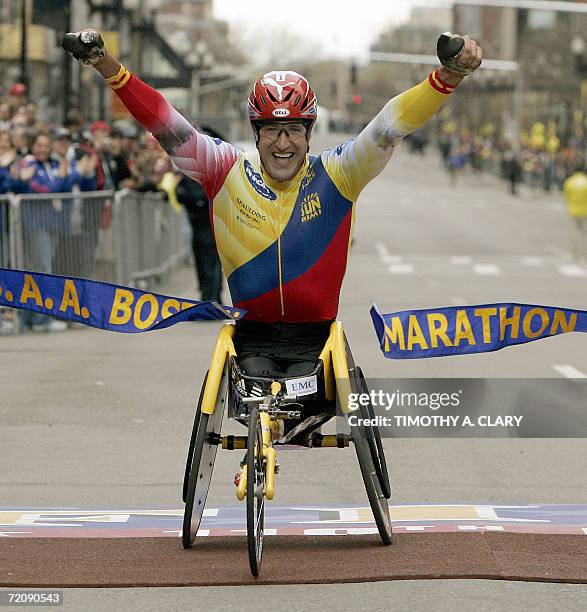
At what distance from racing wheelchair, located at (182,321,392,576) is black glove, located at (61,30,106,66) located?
123 centimetres

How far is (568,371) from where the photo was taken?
13.7 meters

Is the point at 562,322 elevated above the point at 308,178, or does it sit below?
below

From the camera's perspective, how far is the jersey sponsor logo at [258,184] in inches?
267

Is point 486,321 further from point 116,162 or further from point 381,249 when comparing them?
point 381,249

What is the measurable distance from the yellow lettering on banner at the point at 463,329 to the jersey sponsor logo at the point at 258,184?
39.4 inches

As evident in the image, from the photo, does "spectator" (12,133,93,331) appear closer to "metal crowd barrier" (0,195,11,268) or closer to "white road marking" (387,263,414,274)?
"metal crowd barrier" (0,195,11,268)

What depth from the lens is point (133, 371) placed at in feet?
44.2

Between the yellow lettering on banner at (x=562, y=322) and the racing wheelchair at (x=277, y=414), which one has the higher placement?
the yellow lettering on banner at (x=562, y=322)

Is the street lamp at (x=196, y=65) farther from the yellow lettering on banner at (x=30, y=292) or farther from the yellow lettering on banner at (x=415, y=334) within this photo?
the yellow lettering on banner at (x=415, y=334)

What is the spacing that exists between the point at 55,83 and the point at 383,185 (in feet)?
90.4

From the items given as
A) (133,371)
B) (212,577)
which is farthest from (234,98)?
(212,577)

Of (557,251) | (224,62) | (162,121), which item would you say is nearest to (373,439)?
(162,121)

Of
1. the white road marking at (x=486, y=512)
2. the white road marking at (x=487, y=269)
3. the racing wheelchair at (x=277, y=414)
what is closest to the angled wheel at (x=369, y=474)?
the racing wheelchair at (x=277, y=414)

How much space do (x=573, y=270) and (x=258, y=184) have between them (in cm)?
2219
